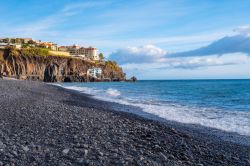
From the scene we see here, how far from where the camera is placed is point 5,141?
26.3 feet

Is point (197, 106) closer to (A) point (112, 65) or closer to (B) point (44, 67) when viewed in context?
(B) point (44, 67)

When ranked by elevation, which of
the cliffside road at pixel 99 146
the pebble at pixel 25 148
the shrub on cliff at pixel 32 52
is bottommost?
the cliffside road at pixel 99 146

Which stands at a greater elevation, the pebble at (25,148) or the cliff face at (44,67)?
the cliff face at (44,67)

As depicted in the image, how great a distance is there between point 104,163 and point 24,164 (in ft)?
5.86

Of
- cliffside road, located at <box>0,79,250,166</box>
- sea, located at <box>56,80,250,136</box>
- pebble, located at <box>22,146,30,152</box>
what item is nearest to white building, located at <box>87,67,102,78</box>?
sea, located at <box>56,80,250,136</box>

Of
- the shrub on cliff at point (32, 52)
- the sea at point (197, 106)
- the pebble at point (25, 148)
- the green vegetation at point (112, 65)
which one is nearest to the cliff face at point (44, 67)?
the shrub on cliff at point (32, 52)

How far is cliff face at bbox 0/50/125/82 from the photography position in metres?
118

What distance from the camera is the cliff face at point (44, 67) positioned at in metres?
118

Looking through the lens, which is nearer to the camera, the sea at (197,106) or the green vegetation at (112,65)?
the sea at (197,106)

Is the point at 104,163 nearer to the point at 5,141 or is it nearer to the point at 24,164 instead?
the point at 24,164

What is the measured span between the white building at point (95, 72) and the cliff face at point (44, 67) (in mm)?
1905

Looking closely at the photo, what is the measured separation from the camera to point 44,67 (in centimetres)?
13150

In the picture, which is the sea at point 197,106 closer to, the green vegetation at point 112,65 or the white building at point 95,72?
the white building at point 95,72

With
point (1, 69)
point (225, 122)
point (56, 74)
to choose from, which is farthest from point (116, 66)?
point (225, 122)
